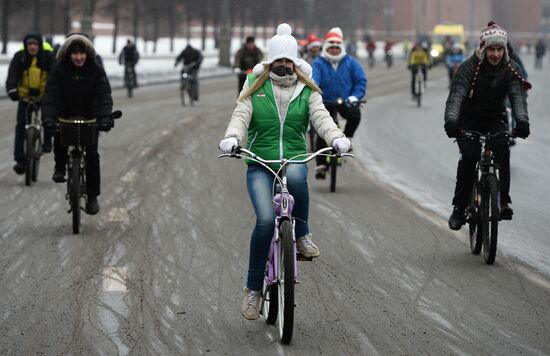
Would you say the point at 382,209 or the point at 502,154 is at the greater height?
the point at 502,154

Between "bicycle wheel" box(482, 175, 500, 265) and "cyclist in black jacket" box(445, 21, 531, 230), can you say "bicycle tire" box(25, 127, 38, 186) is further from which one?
"bicycle wheel" box(482, 175, 500, 265)

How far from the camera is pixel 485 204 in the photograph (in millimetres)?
9492

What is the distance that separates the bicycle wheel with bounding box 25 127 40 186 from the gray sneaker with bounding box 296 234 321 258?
753 centimetres

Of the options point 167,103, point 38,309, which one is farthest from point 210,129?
point 38,309

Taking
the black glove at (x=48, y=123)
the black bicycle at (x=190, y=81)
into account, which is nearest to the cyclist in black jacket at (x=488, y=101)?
the black glove at (x=48, y=123)

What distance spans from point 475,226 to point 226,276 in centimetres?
230

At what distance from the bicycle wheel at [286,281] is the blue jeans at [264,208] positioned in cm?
22

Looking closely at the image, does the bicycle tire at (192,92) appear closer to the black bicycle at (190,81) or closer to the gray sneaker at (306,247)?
the black bicycle at (190,81)

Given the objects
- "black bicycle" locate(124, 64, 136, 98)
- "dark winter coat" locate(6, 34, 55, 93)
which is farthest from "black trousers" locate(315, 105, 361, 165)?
"black bicycle" locate(124, 64, 136, 98)

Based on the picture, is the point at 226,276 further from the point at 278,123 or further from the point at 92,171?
the point at 92,171

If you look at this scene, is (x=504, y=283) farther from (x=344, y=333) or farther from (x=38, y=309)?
(x=38, y=309)

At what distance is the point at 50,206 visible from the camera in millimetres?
12641

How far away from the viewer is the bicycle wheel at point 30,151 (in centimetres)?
1427

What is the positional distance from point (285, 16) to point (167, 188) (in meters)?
74.6
